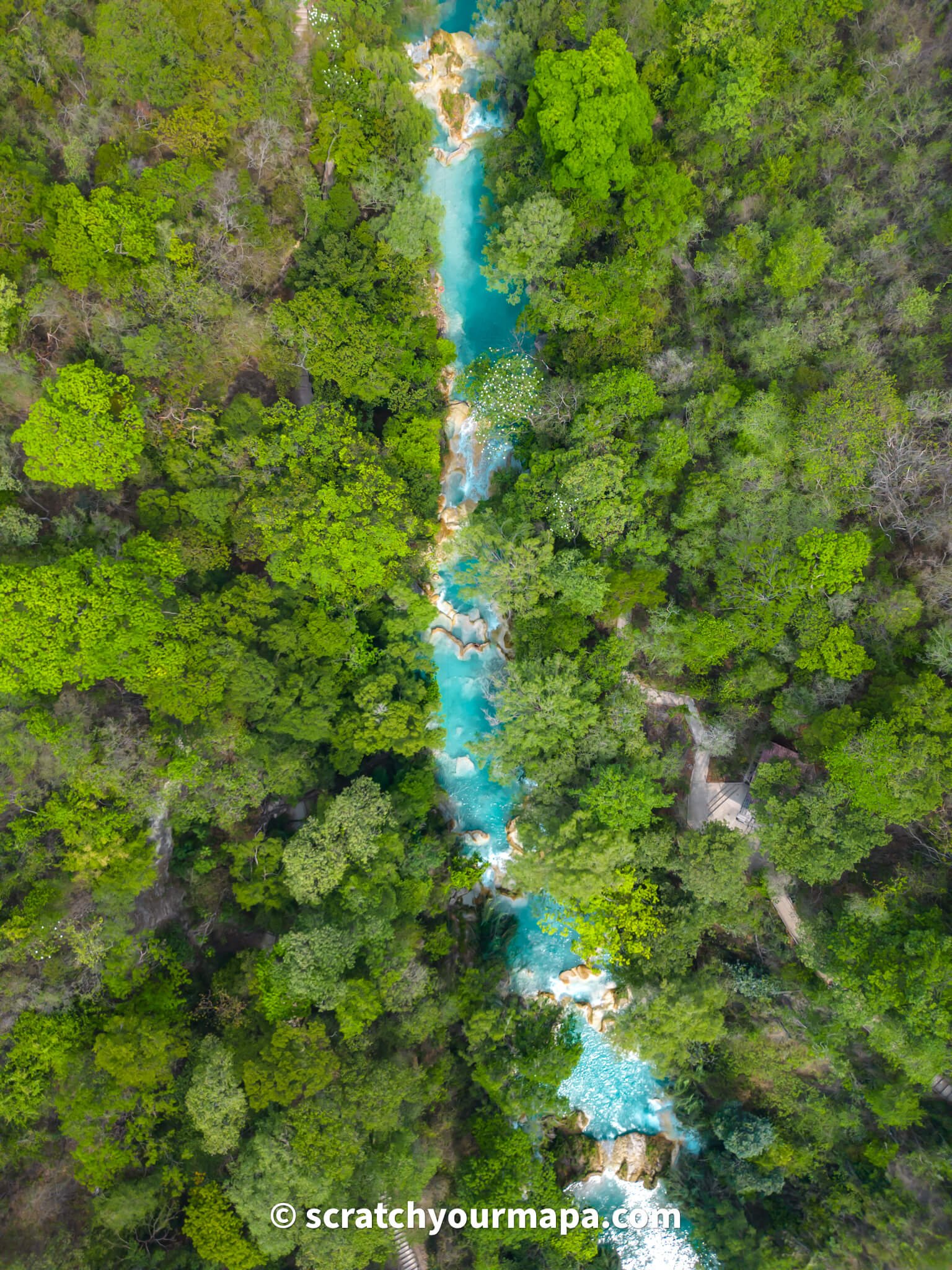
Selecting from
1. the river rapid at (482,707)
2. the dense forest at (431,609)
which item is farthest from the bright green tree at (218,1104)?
the river rapid at (482,707)

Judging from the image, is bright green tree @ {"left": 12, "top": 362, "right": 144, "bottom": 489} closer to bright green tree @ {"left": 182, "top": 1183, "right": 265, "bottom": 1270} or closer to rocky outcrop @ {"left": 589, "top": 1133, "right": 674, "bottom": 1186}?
bright green tree @ {"left": 182, "top": 1183, "right": 265, "bottom": 1270}

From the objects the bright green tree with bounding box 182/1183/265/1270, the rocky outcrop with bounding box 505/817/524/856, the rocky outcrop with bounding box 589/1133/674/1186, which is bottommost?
the rocky outcrop with bounding box 589/1133/674/1186

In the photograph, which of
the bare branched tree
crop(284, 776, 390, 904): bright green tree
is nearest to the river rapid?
crop(284, 776, 390, 904): bright green tree

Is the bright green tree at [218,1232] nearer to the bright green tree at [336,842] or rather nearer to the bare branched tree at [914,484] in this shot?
the bright green tree at [336,842]

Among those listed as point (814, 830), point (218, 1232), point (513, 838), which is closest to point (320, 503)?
point (513, 838)

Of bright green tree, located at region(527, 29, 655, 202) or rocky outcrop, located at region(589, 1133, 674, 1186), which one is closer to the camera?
bright green tree, located at region(527, 29, 655, 202)
